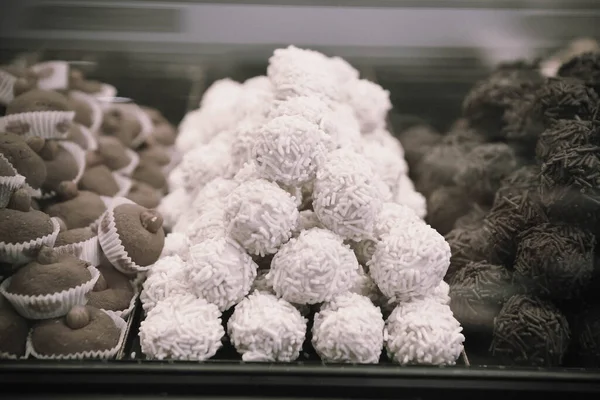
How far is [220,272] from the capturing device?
1343mm

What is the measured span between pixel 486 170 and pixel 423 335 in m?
0.75

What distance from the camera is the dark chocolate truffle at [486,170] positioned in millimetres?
1882

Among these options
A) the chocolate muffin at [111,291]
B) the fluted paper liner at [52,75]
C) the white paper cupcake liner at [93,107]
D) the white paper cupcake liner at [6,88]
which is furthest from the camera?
the white paper cupcake liner at [93,107]

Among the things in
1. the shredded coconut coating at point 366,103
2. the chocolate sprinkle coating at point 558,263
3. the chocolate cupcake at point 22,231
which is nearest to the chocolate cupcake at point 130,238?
the chocolate cupcake at point 22,231

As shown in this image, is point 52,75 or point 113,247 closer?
point 113,247

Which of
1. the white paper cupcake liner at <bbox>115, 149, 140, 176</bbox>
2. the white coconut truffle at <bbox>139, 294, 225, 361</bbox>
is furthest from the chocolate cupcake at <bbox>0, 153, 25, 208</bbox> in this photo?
the white paper cupcake liner at <bbox>115, 149, 140, 176</bbox>

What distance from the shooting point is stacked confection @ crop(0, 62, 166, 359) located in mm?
1408

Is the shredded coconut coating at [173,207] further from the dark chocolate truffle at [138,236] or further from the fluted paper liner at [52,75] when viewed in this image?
the fluted paper liner at [52,75]

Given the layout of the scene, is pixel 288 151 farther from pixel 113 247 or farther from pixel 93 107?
pixel 93 107

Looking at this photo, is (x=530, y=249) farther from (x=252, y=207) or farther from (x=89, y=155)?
(x=89, y=155)

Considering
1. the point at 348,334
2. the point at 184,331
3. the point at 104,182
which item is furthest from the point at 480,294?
the point at 104,182

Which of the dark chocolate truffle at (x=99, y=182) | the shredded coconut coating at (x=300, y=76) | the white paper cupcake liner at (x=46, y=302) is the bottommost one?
the white paper cupcake liner at (x=46, y=302)

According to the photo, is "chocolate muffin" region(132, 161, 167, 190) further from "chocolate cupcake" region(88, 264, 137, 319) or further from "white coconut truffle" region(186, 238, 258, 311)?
"white coconut truffle" region(186, 238, 258, 311)

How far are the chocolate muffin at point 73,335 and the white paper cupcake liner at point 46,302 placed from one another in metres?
0.02
